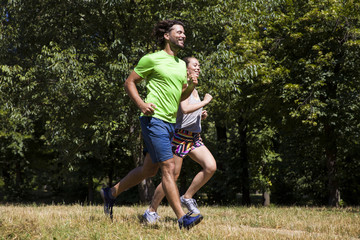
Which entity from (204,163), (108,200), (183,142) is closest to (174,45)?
(183,142)

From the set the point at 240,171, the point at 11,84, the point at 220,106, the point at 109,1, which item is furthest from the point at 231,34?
the point at 240,171

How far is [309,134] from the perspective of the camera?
50.9 feet

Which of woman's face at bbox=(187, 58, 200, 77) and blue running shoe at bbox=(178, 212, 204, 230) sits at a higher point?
woman's face at bbox=(187, 58, 200, 77)

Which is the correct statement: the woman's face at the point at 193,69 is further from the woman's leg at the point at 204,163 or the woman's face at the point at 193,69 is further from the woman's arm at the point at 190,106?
the woman's leg at the point at 204,163

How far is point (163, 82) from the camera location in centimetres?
393

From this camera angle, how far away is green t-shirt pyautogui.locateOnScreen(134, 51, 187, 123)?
3.91m

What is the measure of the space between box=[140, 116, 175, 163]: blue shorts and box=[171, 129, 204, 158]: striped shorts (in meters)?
0.91

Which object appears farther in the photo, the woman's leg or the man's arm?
the woman's leg

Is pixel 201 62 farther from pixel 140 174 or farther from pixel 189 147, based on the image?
pixel 140 174

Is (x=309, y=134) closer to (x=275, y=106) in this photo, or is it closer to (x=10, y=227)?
(x=275, y=106)

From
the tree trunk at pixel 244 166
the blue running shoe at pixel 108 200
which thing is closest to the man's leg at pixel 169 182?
the blue running shoe at pixel 108 200

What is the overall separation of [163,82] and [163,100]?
0.18 m

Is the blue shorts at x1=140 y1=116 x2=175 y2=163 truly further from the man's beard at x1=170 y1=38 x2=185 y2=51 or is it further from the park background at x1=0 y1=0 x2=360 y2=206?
the park background at x1=0 y1=0 x2=360 y2=206

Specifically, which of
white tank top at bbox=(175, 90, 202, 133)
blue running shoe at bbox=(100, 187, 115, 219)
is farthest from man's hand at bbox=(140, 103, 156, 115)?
blue running shoe at bbox=(100, 187, 115, 219)
